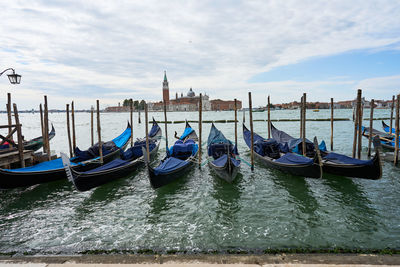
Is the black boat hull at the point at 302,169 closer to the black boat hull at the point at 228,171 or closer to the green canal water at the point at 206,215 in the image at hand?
the green canal water at the point at 206,215

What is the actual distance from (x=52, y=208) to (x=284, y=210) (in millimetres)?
5044

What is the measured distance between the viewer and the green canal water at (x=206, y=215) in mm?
3766

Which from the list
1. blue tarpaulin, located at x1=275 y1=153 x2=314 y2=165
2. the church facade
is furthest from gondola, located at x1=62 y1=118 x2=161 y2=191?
the church facade

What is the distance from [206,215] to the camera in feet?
15.6

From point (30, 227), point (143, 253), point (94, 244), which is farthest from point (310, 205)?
point (30, 227)

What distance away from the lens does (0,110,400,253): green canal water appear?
148 inches

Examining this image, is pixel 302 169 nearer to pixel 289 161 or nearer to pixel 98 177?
pixel 289 161

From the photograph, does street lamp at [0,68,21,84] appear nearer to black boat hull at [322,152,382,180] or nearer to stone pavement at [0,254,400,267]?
stone pavement at [0,254,400,267]

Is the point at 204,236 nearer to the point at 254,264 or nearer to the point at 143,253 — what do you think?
the point at 143,253

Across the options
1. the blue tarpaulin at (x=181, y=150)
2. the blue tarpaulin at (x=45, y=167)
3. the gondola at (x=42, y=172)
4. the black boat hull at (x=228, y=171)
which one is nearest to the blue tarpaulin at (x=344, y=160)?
the black boat hull at (x=228, y=171)

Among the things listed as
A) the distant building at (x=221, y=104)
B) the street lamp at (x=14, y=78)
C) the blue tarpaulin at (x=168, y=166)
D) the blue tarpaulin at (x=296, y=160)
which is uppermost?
the distant building at (x=221, y=104)

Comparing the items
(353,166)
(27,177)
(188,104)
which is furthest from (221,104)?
(27,177)

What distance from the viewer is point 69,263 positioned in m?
2.85

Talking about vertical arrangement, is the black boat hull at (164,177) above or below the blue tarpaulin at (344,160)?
below
